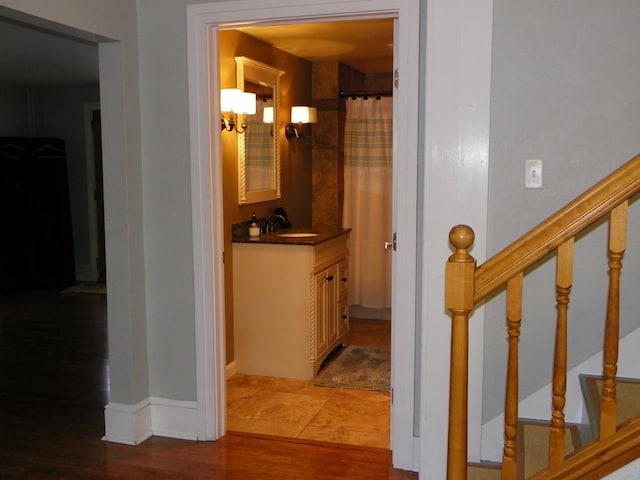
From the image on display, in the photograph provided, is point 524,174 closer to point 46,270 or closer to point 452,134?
point 452,134

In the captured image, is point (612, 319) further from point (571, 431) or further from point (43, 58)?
point (43, 58)

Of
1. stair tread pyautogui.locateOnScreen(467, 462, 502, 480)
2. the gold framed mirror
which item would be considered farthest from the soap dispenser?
stair tread pyautogui.locateOnScreen(467, 462, 502, 480)

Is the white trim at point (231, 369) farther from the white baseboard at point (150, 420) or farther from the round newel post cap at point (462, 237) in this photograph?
the round newel post cap at point (462, 237)

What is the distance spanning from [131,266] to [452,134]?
1.65m

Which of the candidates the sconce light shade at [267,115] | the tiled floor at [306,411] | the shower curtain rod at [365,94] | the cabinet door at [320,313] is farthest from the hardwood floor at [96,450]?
the shower curtain rod at [365,94]

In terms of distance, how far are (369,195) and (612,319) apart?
4217mm

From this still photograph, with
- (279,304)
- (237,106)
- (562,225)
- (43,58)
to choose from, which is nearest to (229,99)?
(237,106)

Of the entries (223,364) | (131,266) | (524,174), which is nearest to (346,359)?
(223,364)

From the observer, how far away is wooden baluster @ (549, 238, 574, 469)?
6.13 ft

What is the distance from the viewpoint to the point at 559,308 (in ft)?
6.16

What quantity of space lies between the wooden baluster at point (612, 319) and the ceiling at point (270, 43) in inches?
108

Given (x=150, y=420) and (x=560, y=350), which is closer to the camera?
(x=560, y=350)

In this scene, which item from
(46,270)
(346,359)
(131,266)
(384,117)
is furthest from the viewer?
(46,270)

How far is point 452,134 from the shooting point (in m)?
2.60
